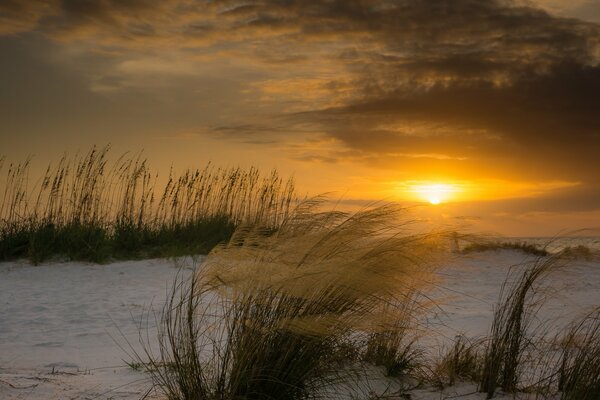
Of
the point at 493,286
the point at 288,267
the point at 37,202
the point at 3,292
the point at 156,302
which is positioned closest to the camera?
the point at 288,267

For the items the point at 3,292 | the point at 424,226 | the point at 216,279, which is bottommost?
the point at 3,292

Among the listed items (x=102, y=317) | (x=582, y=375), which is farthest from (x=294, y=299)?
(x=102, y=317)

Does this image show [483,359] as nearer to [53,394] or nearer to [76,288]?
[53,394]

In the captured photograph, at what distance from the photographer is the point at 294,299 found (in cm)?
320

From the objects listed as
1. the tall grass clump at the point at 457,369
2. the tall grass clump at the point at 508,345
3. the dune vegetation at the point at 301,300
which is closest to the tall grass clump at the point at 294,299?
the dune vegetation at the point at 301,300

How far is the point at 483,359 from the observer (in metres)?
4.31

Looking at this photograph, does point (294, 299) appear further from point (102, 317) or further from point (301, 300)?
point (102, 317)

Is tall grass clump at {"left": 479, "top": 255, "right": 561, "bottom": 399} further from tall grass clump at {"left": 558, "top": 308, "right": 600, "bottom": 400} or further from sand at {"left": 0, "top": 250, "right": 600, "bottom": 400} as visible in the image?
tall grass clump at {"left": 558, "top": 308, "right": 600, "bottom": 400}

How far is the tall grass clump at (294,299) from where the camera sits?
3131 mm

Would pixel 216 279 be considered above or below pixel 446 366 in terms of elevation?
above

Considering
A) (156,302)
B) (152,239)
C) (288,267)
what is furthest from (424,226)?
(152,239)

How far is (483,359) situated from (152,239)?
8.29 metres

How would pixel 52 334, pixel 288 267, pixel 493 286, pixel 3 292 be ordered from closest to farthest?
pixel 288 267 < pixel 52 334 < pixel 3 292 < pixel 493 286

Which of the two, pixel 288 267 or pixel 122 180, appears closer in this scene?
pixel 288 267
